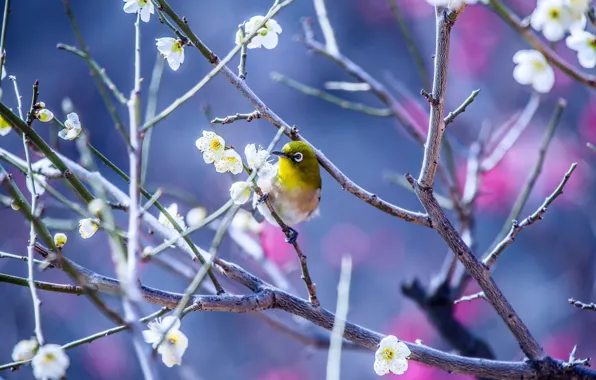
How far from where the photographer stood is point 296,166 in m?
2.40

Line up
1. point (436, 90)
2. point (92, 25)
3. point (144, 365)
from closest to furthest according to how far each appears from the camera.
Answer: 1. point (144, 365)
2. point (436, 90)
3. point (92, 25)

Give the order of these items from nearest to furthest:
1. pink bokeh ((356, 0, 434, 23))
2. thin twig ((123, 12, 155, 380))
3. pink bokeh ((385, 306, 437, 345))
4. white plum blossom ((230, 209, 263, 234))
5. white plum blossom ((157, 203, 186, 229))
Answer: thin twig ((123, 12, 155, 380)) → white plum blossom ((157, 203, 186, 229)) → white plum blossom ((230, 209, 263, 234)) → pink bokeh ((385, 306, 437, 345)) → pink bokeh ((356, 0, 434, 23))

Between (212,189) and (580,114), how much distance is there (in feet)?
9.26

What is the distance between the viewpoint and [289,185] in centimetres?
240

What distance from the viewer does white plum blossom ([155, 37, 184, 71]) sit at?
4.38ft

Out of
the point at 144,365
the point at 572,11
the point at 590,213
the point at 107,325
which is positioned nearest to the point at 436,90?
the point at 572,11

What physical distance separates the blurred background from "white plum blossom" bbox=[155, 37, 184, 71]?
3.24 metres

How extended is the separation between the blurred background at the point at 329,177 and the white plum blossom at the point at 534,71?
11.4ft

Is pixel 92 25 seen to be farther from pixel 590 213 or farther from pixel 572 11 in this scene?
pixel 572 11

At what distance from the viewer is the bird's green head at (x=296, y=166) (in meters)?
2.33

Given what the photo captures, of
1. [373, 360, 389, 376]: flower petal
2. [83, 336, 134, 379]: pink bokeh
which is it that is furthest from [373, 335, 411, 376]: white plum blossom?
[83, 336, 134, 379]: pink bokeh

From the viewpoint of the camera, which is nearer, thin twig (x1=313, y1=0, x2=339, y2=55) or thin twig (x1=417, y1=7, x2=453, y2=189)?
thin twig (x1=417, y1=7, x2=453, y2=189)

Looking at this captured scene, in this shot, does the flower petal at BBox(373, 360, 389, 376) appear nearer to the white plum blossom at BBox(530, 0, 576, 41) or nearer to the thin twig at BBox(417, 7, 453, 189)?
the thin twig at BBox(417, 7, 453, 189)

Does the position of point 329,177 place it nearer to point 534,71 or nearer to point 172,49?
point 172,49
